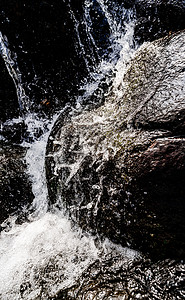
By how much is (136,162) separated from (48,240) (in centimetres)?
183

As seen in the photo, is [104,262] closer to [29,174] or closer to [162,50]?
[29,174]

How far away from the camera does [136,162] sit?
97.8 inches

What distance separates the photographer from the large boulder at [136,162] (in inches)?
90.4

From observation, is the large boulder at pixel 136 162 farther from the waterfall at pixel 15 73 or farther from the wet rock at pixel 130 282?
the waterfall at pixel 15 73

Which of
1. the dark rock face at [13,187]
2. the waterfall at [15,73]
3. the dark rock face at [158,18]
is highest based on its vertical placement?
the dark rock face at [158,18]

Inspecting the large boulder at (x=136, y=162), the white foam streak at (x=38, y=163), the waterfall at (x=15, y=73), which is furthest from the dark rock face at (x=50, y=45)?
the large boulder at (x=136, y=162)

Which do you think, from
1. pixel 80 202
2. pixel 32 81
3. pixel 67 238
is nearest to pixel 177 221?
pixel 80 202

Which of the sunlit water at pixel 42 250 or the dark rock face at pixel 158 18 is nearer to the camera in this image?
the sunlit water at pixel 42 250

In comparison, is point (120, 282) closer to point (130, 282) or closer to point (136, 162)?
point (130, 282)

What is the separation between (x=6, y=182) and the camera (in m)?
4.00

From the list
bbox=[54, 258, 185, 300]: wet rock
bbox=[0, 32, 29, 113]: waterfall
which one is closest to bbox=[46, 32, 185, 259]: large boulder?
bbox=[54, 258, 185, 300]: wet rock

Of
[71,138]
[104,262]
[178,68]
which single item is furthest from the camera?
[71,138]

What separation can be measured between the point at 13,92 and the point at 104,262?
4536 millimetres

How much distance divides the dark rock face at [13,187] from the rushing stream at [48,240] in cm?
13
